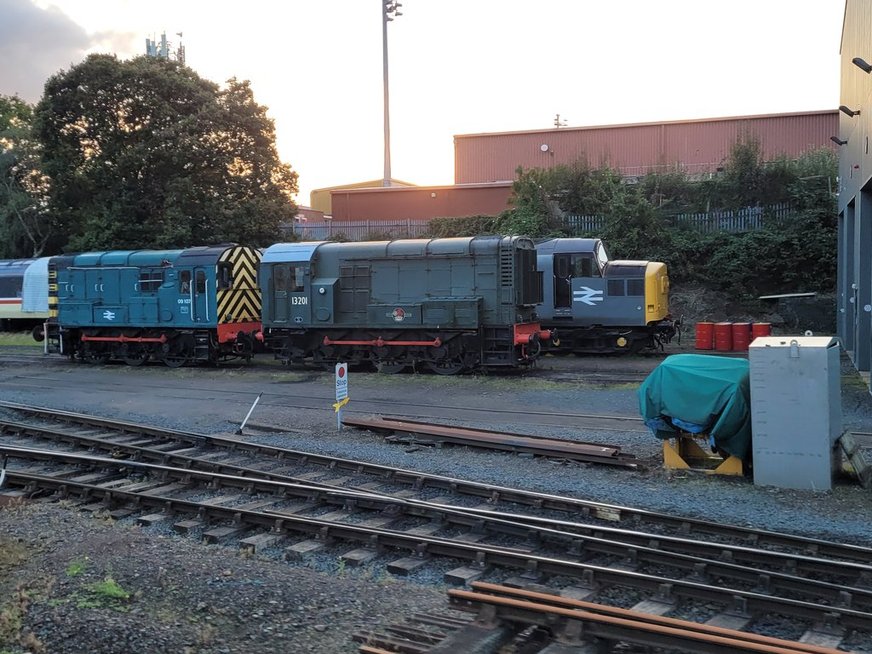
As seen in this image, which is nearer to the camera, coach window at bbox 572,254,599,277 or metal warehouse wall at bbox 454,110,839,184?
coach window at bbox 572,254,599,277

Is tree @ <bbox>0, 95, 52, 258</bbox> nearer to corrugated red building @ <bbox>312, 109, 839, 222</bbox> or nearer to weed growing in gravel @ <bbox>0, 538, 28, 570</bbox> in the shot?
corrugated red building @ <bbox>312, 109, 839, 222</bbox>

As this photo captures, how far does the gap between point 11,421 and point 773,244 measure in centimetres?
2590

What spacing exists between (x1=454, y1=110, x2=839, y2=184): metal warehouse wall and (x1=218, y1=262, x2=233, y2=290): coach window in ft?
71.6

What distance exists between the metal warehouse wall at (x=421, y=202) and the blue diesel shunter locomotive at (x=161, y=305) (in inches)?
694

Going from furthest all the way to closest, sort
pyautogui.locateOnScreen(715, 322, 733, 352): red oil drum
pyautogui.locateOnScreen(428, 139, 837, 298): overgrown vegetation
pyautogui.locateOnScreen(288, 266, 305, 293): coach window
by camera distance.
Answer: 1. pyautogui.locateOnScreen(428, 139, 837, 298): overgrown vegetation
2. pyautogui.locateOnScreen(715, 322, 733, 352): red oil drum
3. pyautogui.locateOnScreen(288, 266, 305, 293): coach window

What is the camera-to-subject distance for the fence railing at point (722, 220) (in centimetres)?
3103

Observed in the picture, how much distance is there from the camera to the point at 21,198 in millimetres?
40281

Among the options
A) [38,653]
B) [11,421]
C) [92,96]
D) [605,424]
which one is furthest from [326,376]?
[92,96]

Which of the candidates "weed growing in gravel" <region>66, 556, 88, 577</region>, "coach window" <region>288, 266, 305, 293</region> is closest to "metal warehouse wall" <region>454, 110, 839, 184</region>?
"coach window" <region>288, 266, 305, 293</region>

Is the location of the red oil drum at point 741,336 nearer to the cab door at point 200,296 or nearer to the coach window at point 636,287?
the coach window at point 636,287

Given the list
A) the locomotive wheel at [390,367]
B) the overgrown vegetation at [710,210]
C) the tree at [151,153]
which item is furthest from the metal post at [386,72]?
the locomotive wheel at [390,367]

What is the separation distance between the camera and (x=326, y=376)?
20.0 meters

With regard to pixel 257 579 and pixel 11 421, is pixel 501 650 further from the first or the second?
pixel 11 421

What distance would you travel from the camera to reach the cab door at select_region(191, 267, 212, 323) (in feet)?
71.7
